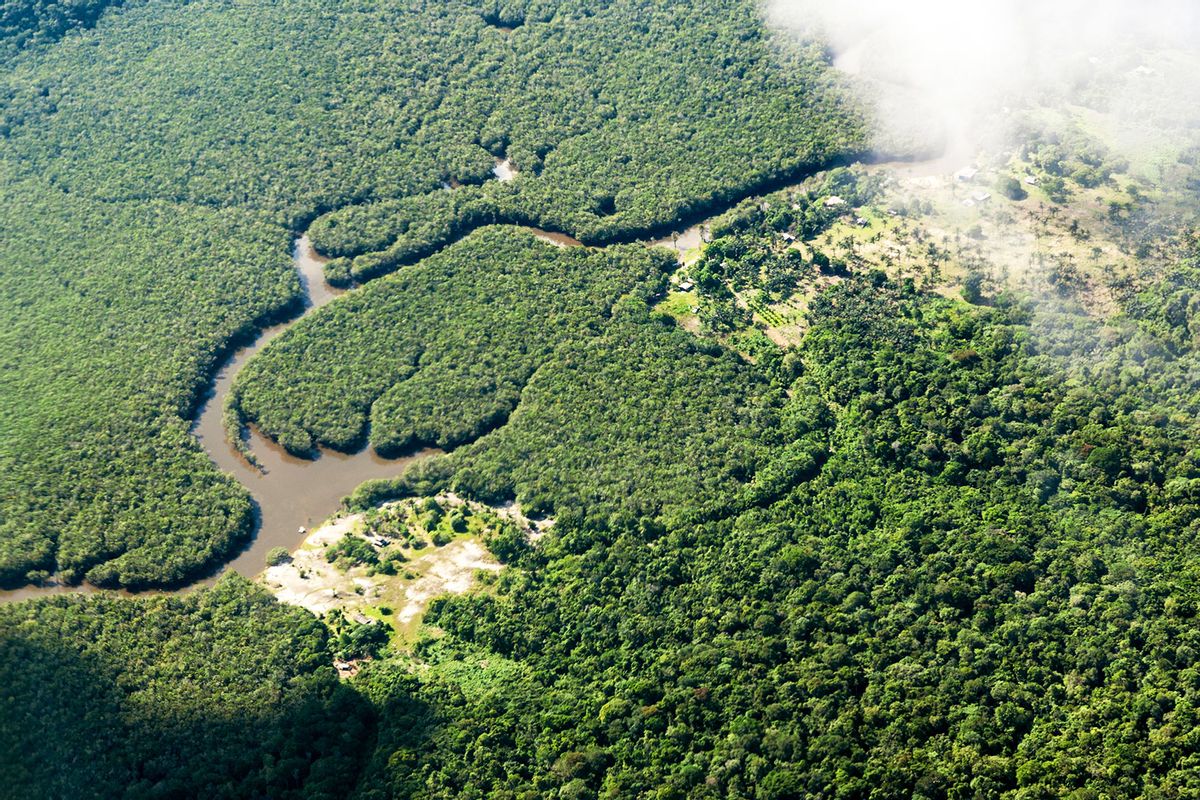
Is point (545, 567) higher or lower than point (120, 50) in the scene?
lower

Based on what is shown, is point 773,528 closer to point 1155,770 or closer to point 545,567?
point 545,567

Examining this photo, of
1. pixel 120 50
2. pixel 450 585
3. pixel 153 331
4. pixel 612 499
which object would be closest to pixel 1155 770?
pixel 612 499

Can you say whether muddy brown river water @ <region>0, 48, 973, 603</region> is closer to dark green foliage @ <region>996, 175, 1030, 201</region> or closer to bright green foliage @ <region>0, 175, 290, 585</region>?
bright green foliage @ <region>0, 175, 290, 585</region>

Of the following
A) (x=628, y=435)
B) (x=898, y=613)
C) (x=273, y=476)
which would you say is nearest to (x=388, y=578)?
(x=273, y=476)

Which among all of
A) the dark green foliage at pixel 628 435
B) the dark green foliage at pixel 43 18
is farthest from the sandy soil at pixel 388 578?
the dark green foliage at pixel 43 18

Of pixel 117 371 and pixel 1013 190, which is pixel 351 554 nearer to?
pixel 117 371
